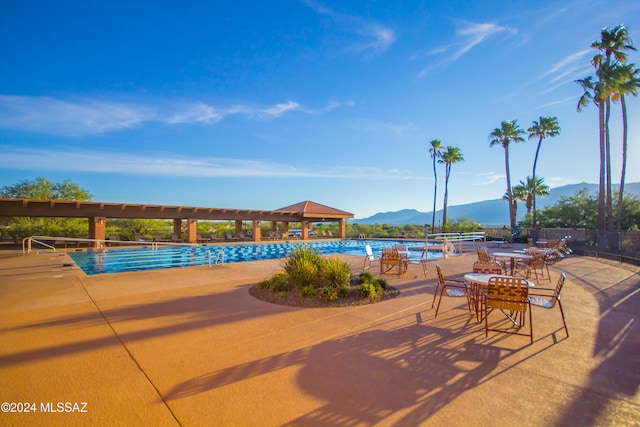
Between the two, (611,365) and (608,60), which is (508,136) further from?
(611,365)

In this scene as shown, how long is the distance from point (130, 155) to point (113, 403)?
25.3m

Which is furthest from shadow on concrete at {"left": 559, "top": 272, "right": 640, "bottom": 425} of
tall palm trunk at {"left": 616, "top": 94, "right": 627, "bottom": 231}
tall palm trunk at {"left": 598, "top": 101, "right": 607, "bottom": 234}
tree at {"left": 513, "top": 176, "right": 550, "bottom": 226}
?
A: tree at {"left": 513, "top": 176, "right": 550, "bottom": 226}

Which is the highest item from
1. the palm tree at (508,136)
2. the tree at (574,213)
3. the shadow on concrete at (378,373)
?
the palm tree at (508,136)

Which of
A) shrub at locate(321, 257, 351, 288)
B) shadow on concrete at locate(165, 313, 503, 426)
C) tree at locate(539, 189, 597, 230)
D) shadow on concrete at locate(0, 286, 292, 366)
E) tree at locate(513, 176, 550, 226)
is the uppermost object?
tree at locate(513, 176, 550, 226)

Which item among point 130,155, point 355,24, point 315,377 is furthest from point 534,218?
point 130,155

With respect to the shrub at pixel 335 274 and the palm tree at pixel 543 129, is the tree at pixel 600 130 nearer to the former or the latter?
the palm tree at pixel 543 129

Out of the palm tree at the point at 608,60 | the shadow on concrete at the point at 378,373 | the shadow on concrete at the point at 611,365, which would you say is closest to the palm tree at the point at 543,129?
the palm tree at the point at 608,60

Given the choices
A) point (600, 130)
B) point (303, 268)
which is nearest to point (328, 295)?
point (303, 268)

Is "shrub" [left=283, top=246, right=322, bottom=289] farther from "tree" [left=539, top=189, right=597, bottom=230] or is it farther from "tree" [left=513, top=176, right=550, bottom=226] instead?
"tree" [left=513, top=176, right=550, bottom=226]

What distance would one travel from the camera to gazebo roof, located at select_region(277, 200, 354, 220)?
85.1 feet

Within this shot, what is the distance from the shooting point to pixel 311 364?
2.82m

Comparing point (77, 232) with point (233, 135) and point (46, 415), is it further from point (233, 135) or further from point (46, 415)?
point (46, 415)

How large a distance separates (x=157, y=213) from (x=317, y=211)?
12846 mm

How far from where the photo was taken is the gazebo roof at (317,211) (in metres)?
25.9
